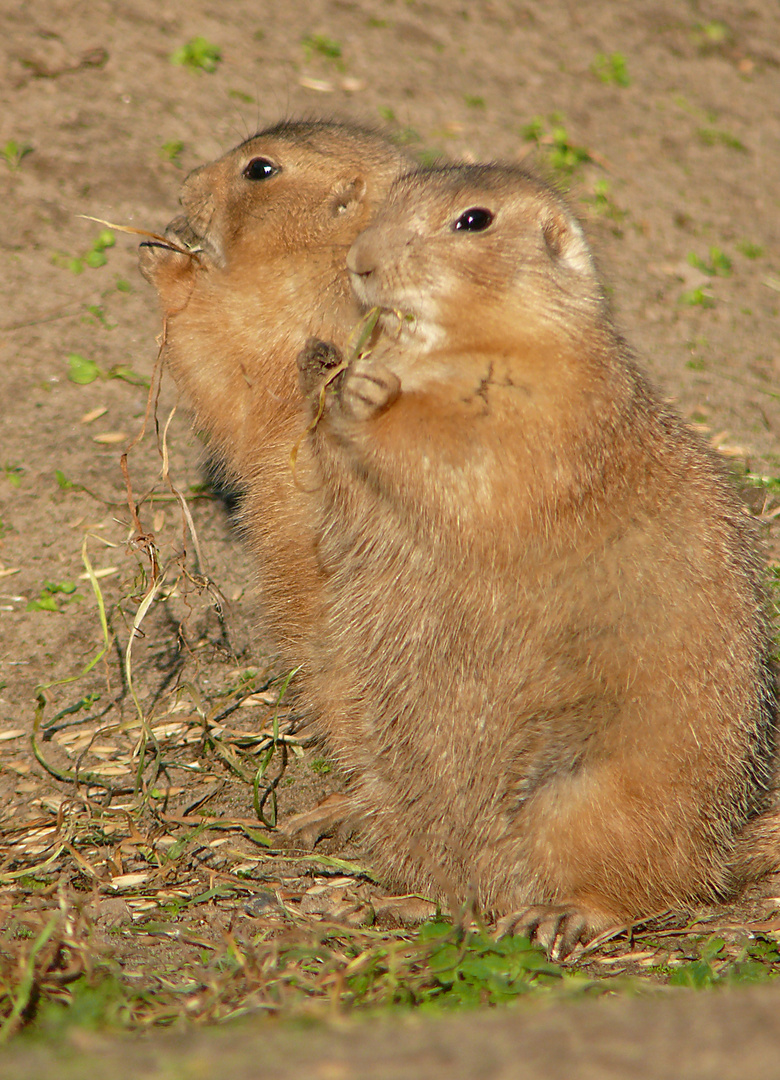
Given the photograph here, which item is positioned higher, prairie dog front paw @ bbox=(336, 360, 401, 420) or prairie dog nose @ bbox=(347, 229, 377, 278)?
prairie dog nose @ bbox=(347, 229, 377, 278)

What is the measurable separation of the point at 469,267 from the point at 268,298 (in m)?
1.17

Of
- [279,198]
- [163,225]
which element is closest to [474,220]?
[279,198]

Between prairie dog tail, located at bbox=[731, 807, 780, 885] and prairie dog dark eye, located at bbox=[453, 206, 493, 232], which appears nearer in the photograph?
prairie dog dark eye, located at bbox=[453, 206, 493, 232]

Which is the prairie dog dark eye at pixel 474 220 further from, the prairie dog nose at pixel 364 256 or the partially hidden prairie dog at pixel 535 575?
the prairie dog nose at pixel 364 256

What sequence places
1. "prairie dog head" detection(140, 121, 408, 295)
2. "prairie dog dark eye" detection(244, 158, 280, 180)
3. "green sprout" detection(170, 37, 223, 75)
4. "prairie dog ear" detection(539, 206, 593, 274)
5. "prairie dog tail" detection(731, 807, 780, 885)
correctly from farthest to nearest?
"green sprout" detection(170, 37, 223, 75) < "prairie dog dark eye" detection(244, 158, 280, 180) < "prairie dog head" detection(140, 121, 408, 295) < "prairie dog tail" detection(731, 807, 780, 885) < "prairie dog ear" detection(539, 206, 593, 274)

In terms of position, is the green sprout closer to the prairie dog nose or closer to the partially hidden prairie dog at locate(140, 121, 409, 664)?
the partially hidden prairie dog at locate(140, 121, 409, 664)

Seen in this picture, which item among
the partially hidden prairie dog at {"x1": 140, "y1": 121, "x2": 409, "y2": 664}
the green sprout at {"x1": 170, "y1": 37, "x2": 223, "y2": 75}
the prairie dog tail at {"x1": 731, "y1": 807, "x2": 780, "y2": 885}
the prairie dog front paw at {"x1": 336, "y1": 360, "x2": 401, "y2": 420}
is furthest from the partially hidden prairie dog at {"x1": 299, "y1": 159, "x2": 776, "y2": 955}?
the green sprout at {"x1": 170, "y1": 37, "x2": 223, "y2": 75}

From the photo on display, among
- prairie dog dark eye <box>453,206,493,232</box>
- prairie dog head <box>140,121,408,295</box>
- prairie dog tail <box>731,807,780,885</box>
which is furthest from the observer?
prairie dog head <box>140,121,408,295</box>

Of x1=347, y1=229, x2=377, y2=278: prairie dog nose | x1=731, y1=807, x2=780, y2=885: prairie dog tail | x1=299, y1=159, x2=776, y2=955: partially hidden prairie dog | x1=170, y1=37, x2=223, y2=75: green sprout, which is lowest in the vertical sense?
x1=731, y1=807, x2=780, y2=885: prairie dog tail

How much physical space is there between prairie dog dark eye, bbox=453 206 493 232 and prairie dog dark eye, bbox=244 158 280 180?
1.27m

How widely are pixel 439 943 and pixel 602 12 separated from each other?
901 cm

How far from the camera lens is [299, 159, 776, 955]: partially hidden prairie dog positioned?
3.41 meters

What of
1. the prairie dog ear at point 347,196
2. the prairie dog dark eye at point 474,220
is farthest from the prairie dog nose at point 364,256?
the prairie dog ear at point 347,196

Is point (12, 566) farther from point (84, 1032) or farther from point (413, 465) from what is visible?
point (84, 1032)
